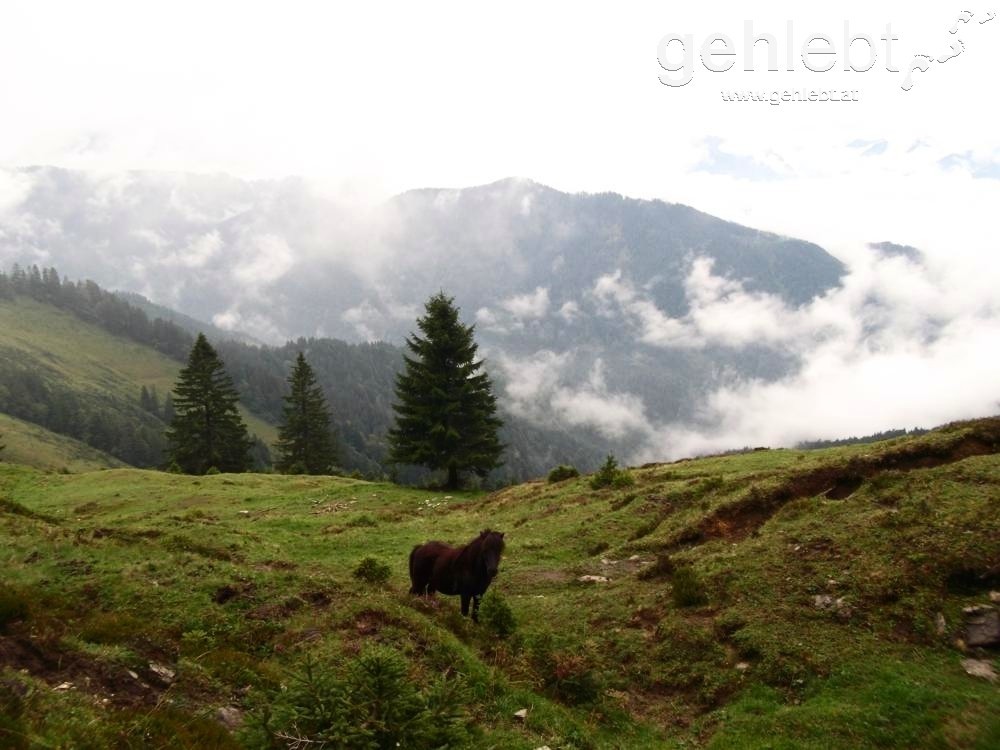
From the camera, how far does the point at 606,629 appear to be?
14039mm

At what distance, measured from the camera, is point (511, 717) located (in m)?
9.76

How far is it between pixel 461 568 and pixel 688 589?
557 centimetres

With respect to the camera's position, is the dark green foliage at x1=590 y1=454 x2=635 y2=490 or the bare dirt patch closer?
the bare dirt patch

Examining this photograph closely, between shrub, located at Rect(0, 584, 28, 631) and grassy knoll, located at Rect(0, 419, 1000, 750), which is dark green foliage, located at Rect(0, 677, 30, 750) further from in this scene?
shrub, located at Rect(0, 584, 28, 631)

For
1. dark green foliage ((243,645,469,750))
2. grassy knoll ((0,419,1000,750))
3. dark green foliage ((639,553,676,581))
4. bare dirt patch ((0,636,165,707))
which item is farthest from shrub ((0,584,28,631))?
dark green foliage ((639,553,676,581))

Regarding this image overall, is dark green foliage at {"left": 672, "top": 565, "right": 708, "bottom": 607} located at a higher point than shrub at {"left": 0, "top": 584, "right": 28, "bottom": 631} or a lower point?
higher

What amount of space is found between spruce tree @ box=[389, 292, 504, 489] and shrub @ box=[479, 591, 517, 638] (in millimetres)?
32006

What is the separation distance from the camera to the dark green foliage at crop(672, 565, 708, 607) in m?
14.0

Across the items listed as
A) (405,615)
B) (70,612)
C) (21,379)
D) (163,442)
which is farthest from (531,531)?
(21,379)

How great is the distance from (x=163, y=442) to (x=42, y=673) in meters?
193

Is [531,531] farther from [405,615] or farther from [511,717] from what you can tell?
[511,717]

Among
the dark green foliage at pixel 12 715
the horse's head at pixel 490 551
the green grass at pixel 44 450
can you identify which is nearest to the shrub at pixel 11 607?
the dark green foliage at pixel 12 715

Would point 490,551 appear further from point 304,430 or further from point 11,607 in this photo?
point 304,430

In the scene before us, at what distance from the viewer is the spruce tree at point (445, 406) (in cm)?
4631
